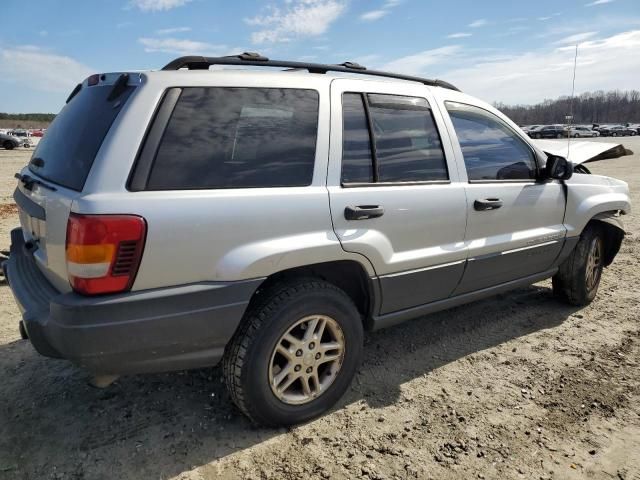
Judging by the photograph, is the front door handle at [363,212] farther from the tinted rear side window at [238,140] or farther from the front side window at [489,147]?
the front side window at [489,147]

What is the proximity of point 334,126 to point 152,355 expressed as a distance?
152 cm

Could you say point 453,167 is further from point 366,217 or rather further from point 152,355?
point 152,355

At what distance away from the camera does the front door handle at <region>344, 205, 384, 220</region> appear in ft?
8.50

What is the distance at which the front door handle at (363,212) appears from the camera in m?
2.59

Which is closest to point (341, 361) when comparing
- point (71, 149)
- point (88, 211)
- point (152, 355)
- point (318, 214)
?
point (318, 214)

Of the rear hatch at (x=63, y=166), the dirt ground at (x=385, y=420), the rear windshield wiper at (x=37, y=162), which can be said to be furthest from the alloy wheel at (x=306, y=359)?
the rear windshield wiper at (x=37, y=162)

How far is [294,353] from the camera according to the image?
8.50ft

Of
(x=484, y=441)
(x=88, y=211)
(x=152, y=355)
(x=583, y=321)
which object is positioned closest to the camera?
(x=88, y=211)

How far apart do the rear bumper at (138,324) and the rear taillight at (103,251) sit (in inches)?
2.5

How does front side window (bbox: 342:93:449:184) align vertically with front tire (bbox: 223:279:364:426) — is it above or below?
above

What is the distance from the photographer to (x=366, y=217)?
266 cm

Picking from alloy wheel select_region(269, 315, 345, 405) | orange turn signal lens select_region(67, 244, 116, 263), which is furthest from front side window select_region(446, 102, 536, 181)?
orange turn signal lens select_region(67, 244, 116, 263)

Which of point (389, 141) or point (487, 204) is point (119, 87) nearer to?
point (389, 141)

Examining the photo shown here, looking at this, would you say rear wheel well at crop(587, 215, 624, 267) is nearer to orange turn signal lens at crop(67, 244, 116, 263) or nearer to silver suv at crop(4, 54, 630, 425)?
silver suv at crop(4, 54, 630, 425)
